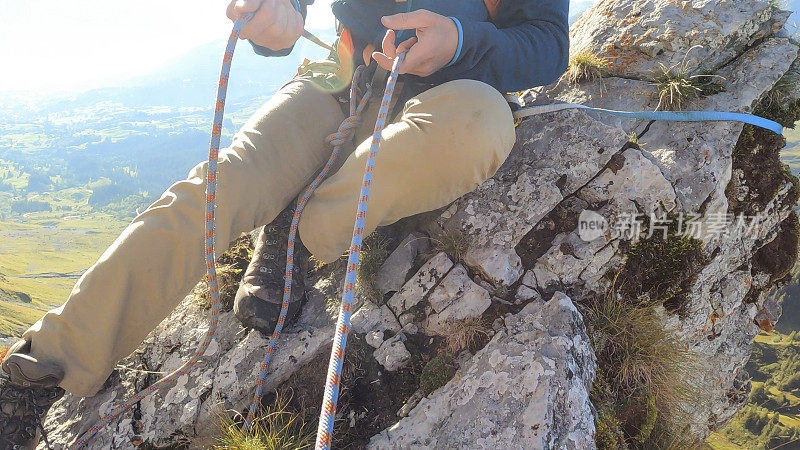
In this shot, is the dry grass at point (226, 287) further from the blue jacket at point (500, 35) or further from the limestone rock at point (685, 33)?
the limestone rock at point (685, 33)

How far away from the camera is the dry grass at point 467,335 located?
124 inches

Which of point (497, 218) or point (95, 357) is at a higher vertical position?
point (95, 357)

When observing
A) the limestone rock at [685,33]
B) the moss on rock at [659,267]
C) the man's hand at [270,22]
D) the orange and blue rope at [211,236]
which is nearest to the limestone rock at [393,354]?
the orange and blue rope at [211,236]

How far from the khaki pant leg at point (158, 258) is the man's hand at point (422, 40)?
108 cm

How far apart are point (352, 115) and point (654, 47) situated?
3.26 meters

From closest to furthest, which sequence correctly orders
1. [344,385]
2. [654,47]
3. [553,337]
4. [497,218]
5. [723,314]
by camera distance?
1. [553,337]
2. [344,385]
3. [497,218]
4. [723,314]
5. [654,47]

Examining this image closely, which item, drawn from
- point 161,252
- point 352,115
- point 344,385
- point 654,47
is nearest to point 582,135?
point 654,47

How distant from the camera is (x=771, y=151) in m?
4.24

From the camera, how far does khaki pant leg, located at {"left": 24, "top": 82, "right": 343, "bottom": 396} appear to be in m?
2.92

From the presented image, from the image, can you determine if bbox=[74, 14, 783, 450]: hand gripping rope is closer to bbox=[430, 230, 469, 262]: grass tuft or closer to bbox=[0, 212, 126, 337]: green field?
bbox=[430, 230, 469, 262]: grass tuft

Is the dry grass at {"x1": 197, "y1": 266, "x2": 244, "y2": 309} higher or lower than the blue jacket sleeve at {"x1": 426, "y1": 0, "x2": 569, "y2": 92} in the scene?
lower

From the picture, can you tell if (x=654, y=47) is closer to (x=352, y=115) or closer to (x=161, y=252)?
(x=352, y=115)

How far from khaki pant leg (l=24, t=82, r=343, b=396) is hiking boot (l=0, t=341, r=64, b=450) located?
81mm

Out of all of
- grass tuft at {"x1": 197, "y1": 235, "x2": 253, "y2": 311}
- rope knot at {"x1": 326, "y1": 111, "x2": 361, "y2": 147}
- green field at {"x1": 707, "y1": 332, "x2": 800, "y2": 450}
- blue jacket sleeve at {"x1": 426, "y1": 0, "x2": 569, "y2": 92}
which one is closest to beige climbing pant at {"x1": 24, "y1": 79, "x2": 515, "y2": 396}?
blue jacket sleeve at {"x1": 426, "y1": 0, "x2": 569, "y2": 92}
